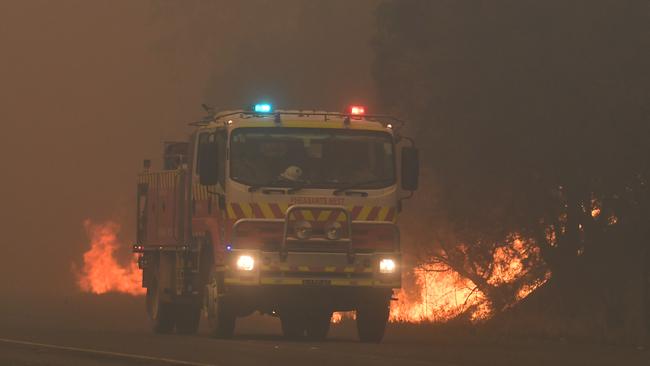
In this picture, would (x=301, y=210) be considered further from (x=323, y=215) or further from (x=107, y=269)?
(x=107, y=269)

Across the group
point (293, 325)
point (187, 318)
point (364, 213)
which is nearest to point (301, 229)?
point (364, 213)

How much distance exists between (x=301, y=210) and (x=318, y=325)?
476 centimetres

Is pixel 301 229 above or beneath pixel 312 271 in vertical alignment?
above

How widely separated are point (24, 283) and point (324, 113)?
73.8 metres

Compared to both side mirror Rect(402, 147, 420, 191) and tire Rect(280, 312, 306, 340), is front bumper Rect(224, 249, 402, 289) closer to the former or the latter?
side mirror Rect(402, 147, 420, 191)

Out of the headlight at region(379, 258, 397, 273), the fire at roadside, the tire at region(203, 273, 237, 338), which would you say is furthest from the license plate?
the fire at roadside

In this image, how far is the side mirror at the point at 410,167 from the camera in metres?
24.9

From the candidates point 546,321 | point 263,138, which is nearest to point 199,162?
point 263,138

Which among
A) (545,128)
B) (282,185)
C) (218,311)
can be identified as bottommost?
(218,311)

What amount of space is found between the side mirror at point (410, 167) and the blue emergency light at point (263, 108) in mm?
2238

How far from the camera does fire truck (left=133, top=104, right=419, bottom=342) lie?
965 inches

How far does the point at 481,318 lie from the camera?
43.2 metres

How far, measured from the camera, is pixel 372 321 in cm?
2609

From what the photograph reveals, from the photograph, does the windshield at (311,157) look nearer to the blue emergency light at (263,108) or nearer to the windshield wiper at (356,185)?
the windshield wiper at (356,185)
